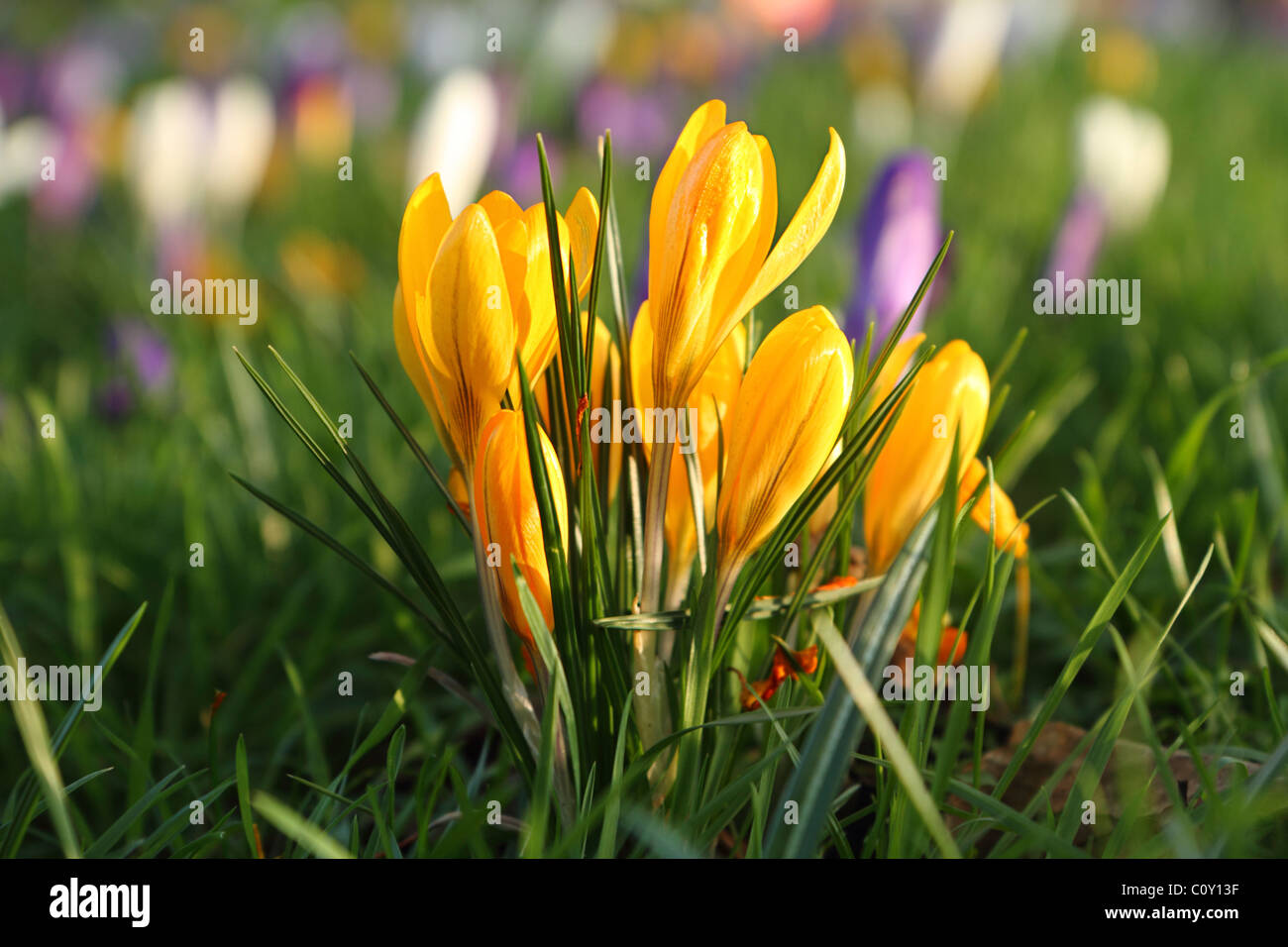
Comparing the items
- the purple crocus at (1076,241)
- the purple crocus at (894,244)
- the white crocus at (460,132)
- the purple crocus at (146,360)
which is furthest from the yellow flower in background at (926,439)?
the purple crocus at (146,360)

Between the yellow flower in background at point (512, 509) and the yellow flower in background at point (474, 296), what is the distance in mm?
23

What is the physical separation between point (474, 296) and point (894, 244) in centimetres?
73

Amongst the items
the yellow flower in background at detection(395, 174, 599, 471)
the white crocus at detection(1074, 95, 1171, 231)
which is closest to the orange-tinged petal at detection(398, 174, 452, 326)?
the yellow flower in background at detection(395, 174, 599, 471)

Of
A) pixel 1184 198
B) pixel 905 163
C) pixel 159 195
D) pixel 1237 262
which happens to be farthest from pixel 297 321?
pixel 1184 198

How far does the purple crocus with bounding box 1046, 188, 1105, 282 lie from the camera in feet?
5.56

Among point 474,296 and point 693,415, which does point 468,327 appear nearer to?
point 474,296

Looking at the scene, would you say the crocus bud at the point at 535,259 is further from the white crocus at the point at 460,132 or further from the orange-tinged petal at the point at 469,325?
the white crocus at the point at 460,132

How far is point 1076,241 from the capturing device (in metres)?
1.69

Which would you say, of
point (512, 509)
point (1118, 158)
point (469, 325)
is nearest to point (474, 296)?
point (469, 325)

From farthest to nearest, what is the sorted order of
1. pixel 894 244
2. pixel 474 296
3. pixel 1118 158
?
pixel 1118 158 → pixel 894 244 → pixel 474 296

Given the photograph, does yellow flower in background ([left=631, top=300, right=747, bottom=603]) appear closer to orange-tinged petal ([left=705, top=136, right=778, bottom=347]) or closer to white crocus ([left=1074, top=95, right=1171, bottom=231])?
orange-tinged petal ([left=705, top=136, right=778, bottom=347])

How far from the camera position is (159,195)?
2.20 metres

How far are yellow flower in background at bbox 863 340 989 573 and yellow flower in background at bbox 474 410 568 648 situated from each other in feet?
0.69
